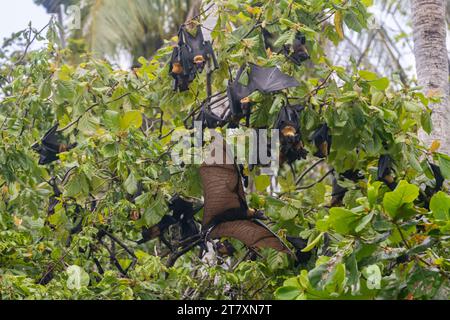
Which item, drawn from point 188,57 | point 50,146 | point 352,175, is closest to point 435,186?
point 352,175

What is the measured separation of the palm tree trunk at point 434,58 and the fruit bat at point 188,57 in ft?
4.78

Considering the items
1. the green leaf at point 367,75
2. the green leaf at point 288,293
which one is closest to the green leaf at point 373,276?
the green leaf at point 288,293

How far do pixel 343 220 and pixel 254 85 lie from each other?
159 cm

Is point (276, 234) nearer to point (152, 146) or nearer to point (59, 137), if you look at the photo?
point (152, 146)

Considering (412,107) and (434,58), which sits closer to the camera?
(412,107)

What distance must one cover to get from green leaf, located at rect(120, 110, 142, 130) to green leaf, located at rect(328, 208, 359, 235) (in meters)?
1.71

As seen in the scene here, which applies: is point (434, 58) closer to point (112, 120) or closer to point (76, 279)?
point (112, 120)

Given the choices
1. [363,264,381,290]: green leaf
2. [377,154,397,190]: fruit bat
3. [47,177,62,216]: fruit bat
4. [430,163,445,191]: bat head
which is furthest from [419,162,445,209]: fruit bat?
[47,177,62,216]: fruit bat

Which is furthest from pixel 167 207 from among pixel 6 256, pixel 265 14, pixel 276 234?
pixel 265 14

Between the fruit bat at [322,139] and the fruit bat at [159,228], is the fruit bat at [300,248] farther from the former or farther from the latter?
the fruit bat at [159,228]

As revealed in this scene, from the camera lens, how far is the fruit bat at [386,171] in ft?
15.1

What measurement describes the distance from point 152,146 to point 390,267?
1.58 metres

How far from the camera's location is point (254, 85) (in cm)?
461

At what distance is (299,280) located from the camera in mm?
3131
